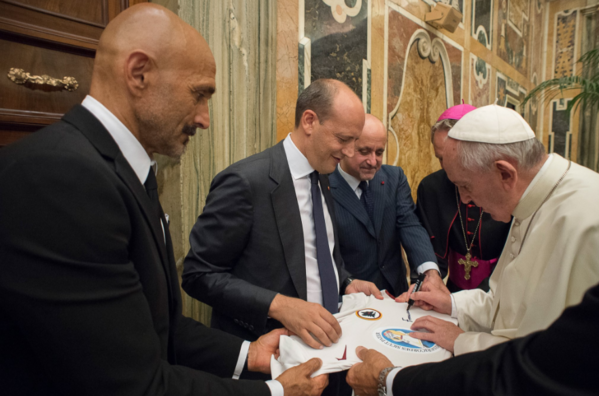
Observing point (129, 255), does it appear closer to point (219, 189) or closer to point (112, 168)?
point (112, 168)

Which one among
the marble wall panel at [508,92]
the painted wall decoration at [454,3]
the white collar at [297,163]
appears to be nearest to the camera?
the white collar at [297,163]

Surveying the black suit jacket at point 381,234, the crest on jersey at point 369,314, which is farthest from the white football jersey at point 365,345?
the black suit jacket at point 381,234

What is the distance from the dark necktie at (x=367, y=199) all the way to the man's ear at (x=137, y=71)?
192 centimetres

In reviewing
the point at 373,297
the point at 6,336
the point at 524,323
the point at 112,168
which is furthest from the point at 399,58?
the point at 6,336

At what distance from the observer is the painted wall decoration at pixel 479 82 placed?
237 inches

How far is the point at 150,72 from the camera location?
3.42 feet

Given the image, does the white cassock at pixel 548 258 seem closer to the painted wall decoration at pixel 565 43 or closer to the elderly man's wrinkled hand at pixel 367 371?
the elderly man's wrinkled hand at pixel 367 371

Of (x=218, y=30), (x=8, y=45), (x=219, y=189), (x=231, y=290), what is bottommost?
(x=231, y=290)

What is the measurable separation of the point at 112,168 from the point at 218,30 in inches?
69.2

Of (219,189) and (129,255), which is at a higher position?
(219,189)

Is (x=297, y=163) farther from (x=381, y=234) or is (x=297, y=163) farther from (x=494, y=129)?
(x=381, y=234)

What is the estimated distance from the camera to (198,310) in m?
2.46

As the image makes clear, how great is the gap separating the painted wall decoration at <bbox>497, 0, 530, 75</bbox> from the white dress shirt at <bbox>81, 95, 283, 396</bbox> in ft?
24.9

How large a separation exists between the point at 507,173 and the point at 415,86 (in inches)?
143
